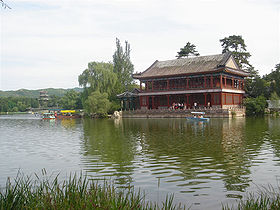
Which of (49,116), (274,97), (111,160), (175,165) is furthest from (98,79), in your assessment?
(175,165)

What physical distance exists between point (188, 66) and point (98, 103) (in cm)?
1666

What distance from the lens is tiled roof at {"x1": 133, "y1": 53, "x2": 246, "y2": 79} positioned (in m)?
47.7

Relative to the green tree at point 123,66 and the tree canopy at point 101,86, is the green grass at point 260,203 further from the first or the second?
the green tree at point 123,66

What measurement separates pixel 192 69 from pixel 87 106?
19.8m

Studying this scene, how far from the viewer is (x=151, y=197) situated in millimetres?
7773

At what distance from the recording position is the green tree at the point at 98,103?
53.9 m

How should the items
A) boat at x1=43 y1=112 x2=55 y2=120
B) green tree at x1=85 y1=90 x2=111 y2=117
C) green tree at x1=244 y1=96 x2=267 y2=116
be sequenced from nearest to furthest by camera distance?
green tree at x1=244 y1=96 x2=267 y2=116 → green tree at x1=85 y1=90 x2=111 y2=117 → boat at x1=43 y1=112 x2=55 y2=120

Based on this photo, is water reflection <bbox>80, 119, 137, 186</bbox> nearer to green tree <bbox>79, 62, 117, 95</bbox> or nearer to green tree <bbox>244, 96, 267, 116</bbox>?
green tree <bbox>244, 96, 267, 116</bbox>

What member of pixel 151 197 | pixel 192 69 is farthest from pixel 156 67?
pixel 151 197

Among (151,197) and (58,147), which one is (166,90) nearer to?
(58,147)

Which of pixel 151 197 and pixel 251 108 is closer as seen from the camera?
pixel 151 197

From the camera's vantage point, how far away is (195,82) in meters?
50.7

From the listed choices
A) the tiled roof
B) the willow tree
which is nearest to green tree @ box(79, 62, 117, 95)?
the willow tree

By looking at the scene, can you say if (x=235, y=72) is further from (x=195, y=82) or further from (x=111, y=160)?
(x=111, y=160)
